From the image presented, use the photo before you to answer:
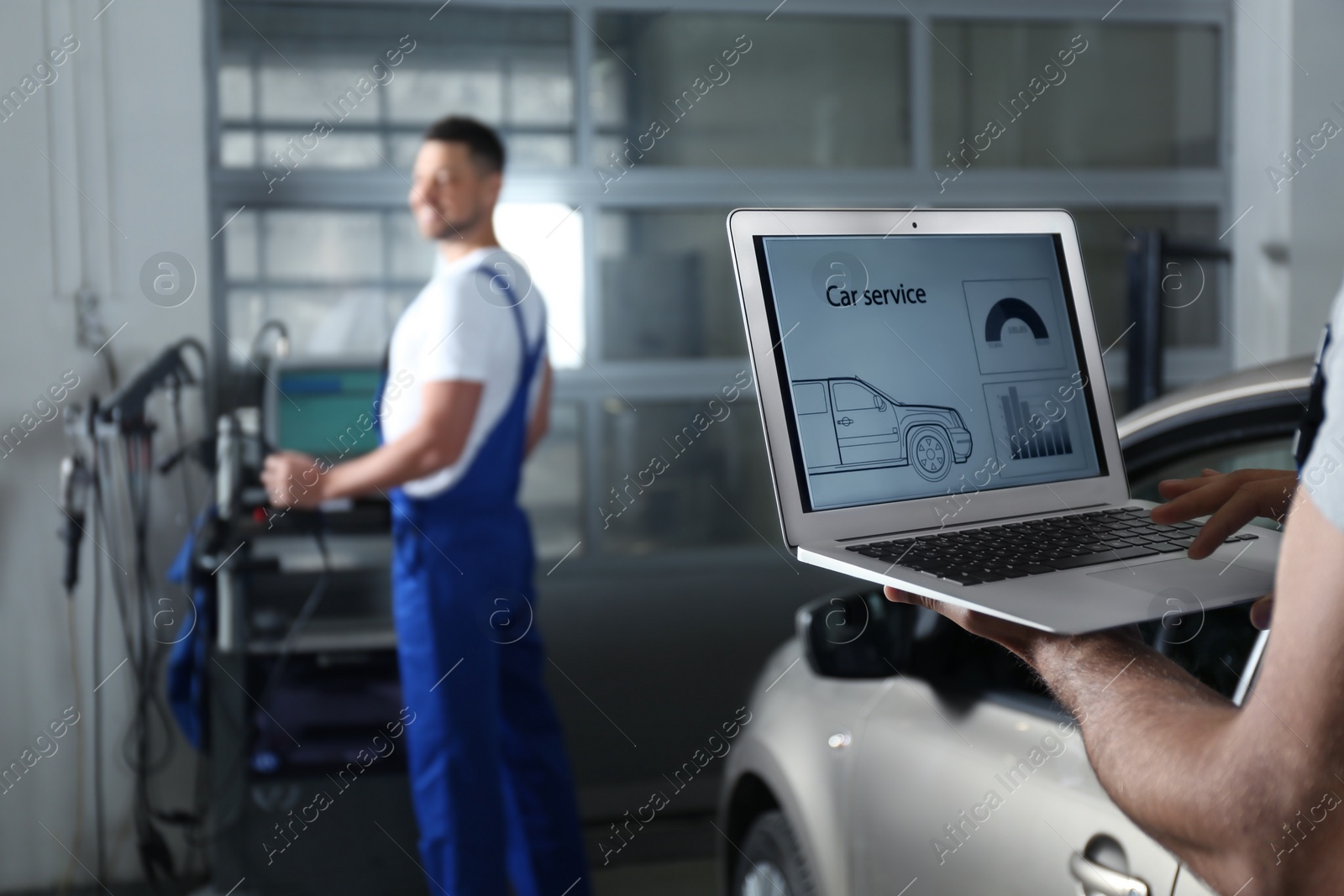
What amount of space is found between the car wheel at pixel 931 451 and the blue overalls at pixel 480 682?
1460 mm

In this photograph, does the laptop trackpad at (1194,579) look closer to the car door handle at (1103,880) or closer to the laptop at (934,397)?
the laptop at (934,397)

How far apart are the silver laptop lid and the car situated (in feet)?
0.88

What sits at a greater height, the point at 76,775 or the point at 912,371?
the point at 912,371

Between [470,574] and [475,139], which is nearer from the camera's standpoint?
[470,574]

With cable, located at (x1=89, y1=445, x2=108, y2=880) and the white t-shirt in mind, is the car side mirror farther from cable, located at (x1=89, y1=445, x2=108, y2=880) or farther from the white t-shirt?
cable, located at (x1=89, y1=445, x2=108, y2=880)

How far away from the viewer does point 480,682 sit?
222cm

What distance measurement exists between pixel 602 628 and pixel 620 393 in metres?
A: 0.75

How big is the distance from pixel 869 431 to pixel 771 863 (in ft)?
3.39

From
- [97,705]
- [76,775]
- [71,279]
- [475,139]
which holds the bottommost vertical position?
[76,775]

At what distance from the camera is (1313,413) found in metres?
0.58

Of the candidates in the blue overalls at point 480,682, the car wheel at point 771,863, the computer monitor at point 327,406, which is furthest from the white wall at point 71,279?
the car wheel at point 771,863

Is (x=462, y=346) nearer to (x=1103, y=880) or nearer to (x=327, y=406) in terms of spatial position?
(x=327, y=406)

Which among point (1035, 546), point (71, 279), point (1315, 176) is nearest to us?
point (1035, 546)

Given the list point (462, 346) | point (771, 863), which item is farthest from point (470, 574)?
point (771, 863)
